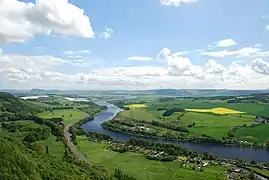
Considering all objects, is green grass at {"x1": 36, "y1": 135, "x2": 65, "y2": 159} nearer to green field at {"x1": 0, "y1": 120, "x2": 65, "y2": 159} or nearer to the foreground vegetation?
green field at {"x1": 0, "y1": 120, "x2": 65, "y2": 159}

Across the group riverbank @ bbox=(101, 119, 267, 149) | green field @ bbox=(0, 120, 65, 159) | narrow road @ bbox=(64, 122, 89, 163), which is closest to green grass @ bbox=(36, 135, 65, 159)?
green field @ bbox=(0, 120, 65, 159)

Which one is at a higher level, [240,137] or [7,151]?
[7,151]

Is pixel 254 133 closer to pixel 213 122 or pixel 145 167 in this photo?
pixel 213 122

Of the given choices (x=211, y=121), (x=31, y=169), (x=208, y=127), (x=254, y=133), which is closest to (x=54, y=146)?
(x=31, y=169)

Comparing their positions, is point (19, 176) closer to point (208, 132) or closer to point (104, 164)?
point (104, 164)

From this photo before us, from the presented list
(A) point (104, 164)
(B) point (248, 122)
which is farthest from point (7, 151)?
(B) point (248, 122)

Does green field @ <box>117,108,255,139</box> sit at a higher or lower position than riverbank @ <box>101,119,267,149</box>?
higher
